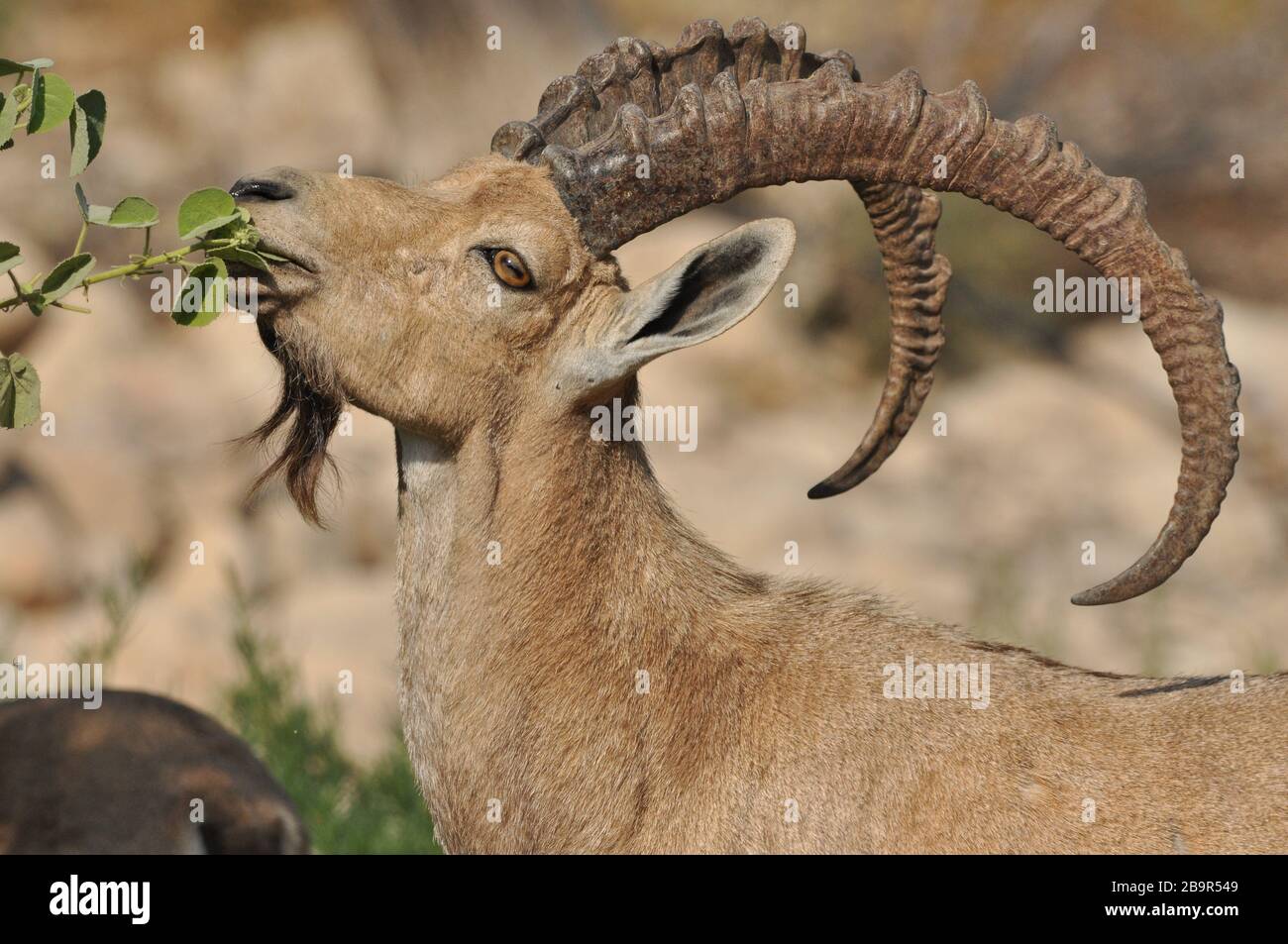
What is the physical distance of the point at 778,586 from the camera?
5.47m

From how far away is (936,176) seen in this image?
4863 mm

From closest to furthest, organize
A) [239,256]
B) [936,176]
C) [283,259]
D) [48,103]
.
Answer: [48,103]
[239,256]
[283,259]
[936,176]

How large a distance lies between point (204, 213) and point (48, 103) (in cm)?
52

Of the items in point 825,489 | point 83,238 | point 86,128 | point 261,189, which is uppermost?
point 86,128

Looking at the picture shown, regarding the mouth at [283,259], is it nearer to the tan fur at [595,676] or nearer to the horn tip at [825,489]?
the tan fur at [595,676]

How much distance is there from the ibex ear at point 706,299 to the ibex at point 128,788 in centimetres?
288

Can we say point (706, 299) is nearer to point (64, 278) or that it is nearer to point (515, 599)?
point (515, 599)

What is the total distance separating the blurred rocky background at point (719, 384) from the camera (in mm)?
12688

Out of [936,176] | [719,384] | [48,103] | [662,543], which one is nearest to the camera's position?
[48,103]

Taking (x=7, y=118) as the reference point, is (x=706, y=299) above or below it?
below

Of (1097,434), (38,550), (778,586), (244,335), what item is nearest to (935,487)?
(1097,434)

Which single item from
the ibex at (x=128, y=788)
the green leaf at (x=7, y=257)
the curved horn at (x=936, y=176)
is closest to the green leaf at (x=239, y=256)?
the green leaf at (x=7, y=257)

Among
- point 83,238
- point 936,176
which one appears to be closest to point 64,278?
point 83,238

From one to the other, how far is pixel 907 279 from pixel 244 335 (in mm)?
11086
